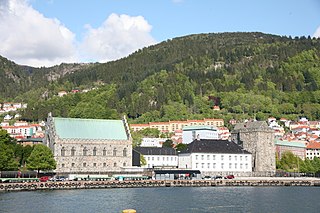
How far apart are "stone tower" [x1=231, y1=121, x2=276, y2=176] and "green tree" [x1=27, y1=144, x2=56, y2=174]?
129ft

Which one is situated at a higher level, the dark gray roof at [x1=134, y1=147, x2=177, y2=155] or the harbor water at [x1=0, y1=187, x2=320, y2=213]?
the dark gray roof at [x1=134, y1=147, x2=177, y2=155]

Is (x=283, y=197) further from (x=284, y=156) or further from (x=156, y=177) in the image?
(x=284, y=156)

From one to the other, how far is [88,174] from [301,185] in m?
35.0

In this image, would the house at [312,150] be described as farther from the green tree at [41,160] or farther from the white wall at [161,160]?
the green tree at [41,160]

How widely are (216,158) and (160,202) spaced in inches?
1753

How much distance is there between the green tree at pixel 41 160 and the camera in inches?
3428

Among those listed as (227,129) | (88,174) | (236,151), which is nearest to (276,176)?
(236,151)

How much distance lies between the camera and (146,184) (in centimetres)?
8756

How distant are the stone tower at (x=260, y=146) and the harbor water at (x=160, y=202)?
32526mm

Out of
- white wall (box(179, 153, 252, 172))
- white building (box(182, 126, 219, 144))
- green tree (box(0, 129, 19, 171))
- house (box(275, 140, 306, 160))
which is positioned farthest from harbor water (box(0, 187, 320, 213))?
white building (box(182, 126, 219, 144))

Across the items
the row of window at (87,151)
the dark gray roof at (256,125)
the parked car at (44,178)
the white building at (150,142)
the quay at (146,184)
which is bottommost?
the quay at (146,184)

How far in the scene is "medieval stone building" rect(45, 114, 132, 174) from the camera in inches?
3622

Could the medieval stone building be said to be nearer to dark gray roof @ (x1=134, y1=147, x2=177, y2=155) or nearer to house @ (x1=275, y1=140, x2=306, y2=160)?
dark gray roof @ (x1=134, y1=147, x2=177, y2=155)

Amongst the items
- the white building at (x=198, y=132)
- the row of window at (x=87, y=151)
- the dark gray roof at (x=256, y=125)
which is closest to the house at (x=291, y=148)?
the white building at (x=198, y=132)
